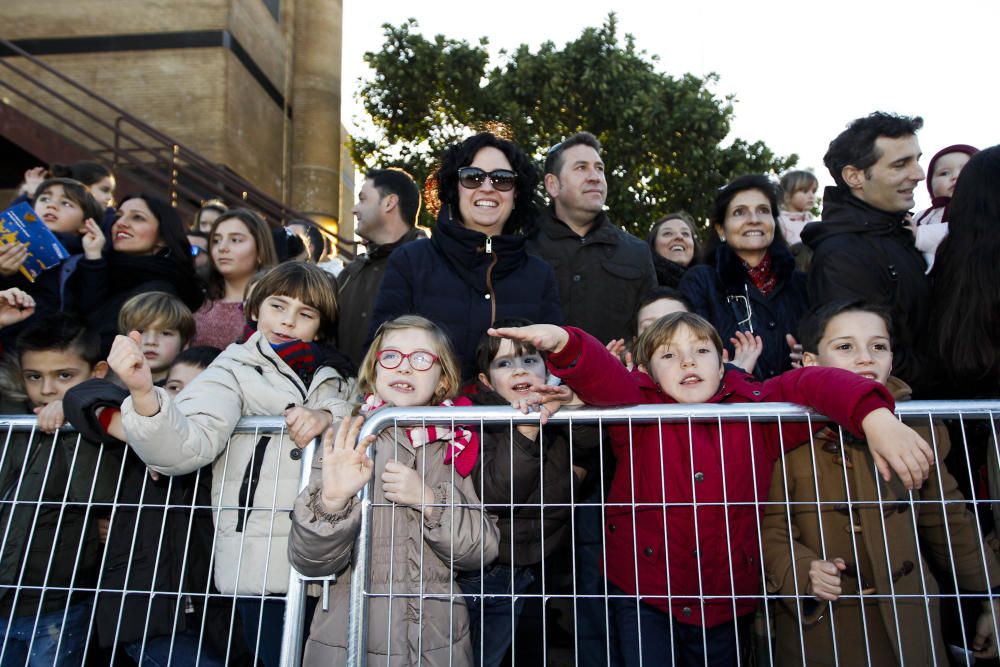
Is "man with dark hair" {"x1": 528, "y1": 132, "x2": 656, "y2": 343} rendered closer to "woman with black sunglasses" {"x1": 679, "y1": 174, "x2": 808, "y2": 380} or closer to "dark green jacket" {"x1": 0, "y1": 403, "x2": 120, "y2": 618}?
"woman with black sunglasses" {"x1": 679, "y1": 174, "x2": 808, "y2": 380}

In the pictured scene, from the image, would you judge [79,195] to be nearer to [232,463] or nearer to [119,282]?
[119,282]

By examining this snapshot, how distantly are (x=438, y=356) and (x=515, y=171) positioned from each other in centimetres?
131

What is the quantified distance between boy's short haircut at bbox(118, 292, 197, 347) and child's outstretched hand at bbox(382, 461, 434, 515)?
2.01 meters

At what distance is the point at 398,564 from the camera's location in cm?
240

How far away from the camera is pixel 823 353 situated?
2.90m

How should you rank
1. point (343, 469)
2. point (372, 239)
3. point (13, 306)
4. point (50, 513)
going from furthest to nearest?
point (372, 239), point (13, 306), point (50, 513), point (343, 469)

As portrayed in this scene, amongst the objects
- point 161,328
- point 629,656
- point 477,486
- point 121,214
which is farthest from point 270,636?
point 121,214

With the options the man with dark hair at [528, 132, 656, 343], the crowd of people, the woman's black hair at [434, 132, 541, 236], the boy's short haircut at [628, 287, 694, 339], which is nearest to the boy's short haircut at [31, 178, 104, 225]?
the crowd of people

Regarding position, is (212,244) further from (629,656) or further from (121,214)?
(629,656)

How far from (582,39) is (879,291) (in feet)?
38.2

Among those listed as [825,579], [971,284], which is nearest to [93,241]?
[825,579]

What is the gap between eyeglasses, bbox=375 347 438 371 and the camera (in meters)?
2.74

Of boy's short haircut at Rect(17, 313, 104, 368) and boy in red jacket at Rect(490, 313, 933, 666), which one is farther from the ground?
boy's short haircut at Rect(17, 313, 104, 368)

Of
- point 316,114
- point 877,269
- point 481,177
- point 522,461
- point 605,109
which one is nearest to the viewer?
point 522,461
